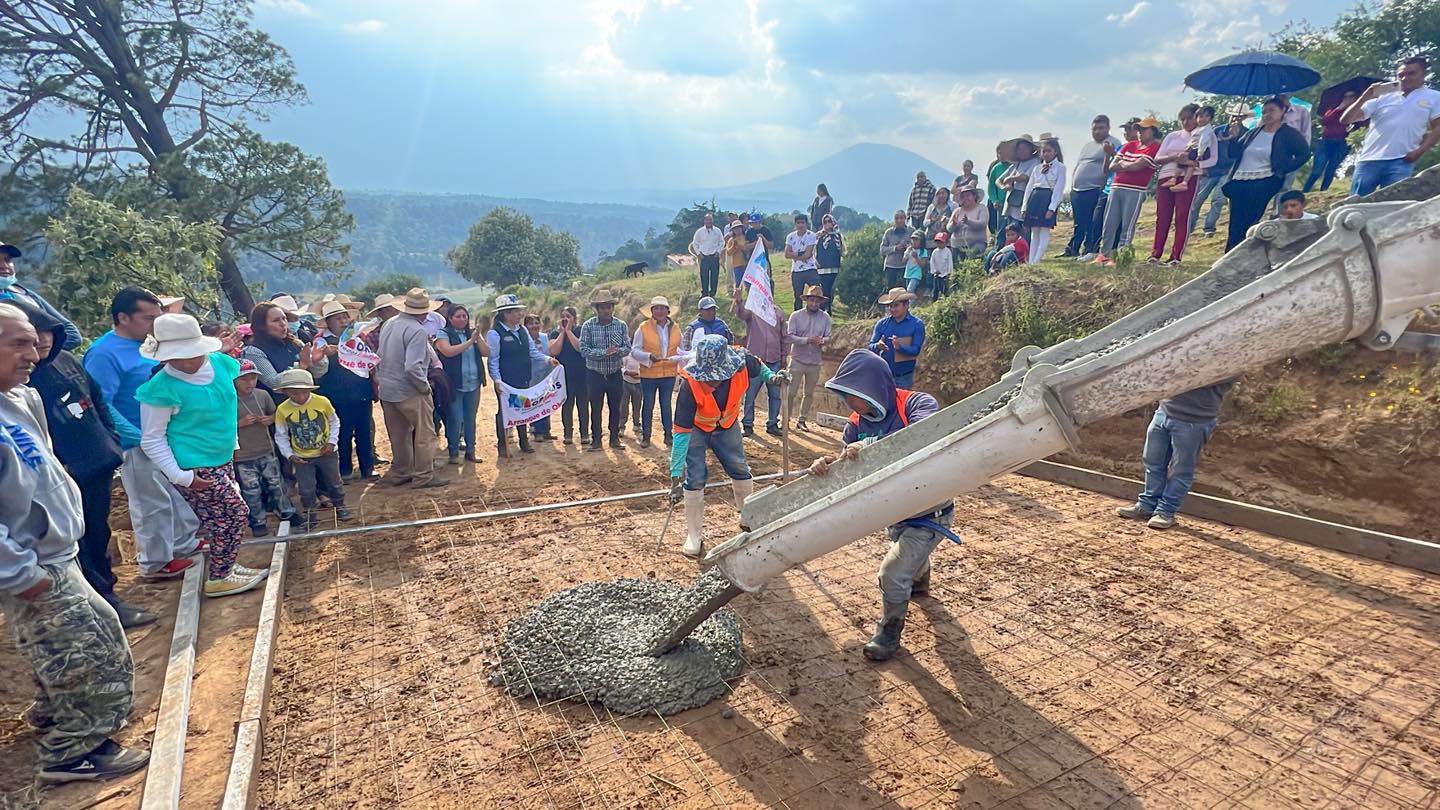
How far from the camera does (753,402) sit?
29.0 ft

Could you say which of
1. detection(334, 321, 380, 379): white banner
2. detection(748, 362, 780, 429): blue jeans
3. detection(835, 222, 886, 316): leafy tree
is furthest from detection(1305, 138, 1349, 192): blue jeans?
detection(334, 321, 380, 379): white banner

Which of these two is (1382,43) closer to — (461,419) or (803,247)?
(803,247)

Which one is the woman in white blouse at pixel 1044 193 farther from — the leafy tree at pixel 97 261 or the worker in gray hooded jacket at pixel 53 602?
the leafy tree at pixel 97 261

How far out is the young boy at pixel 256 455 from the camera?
5.25 m

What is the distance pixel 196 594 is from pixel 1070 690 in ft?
17.4

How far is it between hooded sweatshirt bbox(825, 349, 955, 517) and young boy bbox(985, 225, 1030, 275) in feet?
21.1

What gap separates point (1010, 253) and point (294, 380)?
8.96 meters

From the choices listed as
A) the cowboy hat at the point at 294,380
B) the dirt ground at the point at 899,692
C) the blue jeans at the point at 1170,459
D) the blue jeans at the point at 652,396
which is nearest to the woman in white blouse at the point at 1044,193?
the blue jeans at the point at 1170,459

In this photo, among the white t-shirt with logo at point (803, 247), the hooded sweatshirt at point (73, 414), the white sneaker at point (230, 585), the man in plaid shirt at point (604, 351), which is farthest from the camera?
the white t-shirt with logo at point (803, 247)

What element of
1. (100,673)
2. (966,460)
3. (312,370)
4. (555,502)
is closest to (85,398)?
(100,673)

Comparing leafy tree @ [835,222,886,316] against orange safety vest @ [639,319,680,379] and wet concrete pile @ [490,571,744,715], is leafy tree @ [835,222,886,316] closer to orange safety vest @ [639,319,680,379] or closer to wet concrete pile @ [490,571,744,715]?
orange safety vest @ [639,319,680,379]

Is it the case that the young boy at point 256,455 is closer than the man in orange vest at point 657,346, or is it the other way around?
the young boy at point 256,455

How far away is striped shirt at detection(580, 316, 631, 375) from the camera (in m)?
8.08

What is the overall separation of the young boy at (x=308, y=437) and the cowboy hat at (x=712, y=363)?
11.4 ft
